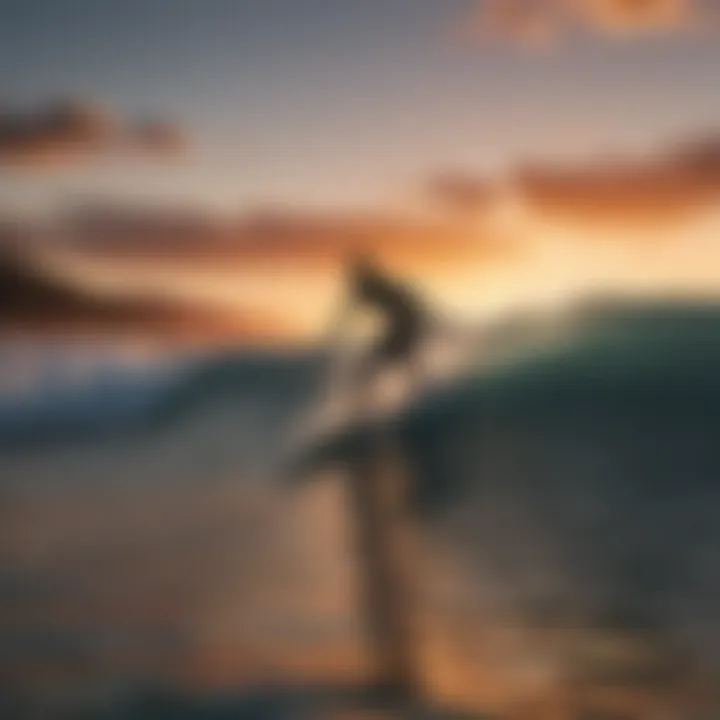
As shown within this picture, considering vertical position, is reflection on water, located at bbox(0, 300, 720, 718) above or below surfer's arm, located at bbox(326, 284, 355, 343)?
below

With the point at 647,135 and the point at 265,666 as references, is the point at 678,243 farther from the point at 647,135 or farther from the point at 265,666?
the point at 265,666

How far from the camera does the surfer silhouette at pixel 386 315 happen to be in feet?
3.72

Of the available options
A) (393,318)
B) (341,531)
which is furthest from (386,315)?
(341,531)

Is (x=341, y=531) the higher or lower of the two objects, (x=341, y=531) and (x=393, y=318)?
the lower

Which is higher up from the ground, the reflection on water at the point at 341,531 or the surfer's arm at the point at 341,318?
the surfer's arm at the point at 341,318

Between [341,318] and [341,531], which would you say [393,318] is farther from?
[341,531]

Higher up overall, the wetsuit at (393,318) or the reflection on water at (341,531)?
the wetsuit at (393,318)

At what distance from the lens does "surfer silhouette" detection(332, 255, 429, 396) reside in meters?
1.13

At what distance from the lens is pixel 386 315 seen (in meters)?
1.14

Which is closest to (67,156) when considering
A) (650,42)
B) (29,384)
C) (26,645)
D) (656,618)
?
(29,384)

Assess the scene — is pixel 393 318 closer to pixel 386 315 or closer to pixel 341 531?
pixel 386 315

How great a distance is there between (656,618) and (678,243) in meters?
0.39

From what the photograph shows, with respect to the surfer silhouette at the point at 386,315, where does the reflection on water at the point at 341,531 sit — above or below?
below

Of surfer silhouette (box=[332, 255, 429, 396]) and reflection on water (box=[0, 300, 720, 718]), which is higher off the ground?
surfer silhouette (box=[332, 255, 429, 396])
